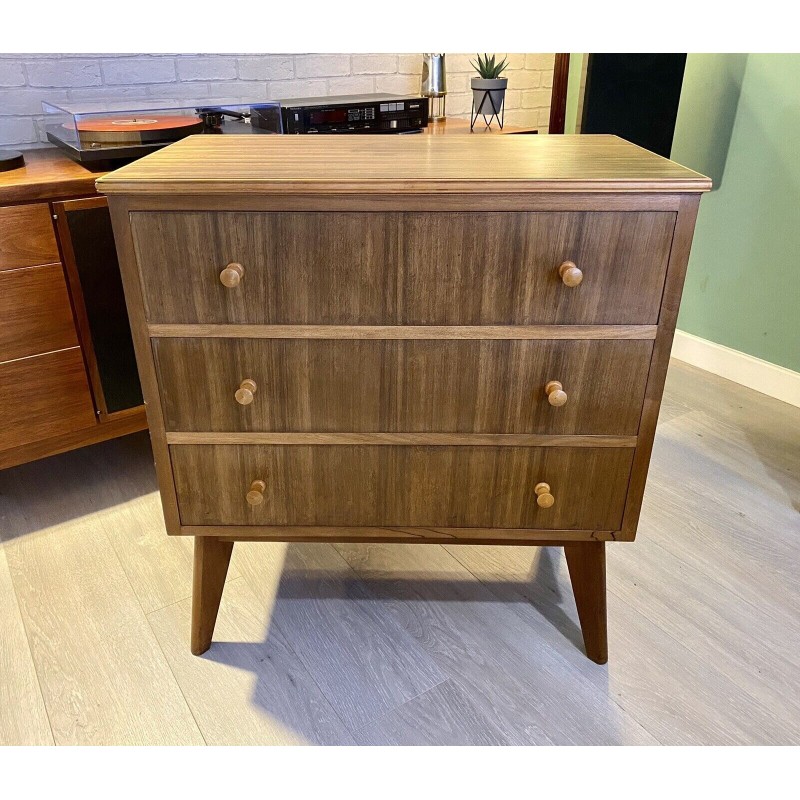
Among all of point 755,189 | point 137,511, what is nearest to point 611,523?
point 137,511

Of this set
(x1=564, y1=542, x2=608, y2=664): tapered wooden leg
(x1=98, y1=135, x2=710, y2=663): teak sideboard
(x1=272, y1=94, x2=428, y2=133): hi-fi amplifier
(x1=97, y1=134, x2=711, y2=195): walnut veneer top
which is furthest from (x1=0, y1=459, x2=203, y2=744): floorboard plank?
(x1=272, y1=94, x2=428, y2=133): hi-fi amplifier

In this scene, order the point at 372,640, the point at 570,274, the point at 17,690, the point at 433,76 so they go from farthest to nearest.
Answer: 1. the point at 433,76
2. the point at 372,640
3. the point at 17,690
4. the point at 570,274

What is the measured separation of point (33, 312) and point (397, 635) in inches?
37.8

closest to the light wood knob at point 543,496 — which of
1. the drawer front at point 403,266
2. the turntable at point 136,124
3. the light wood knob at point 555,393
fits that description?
the light wood knob at point 555,393

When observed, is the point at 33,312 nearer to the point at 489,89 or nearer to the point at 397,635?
the point at 397,635

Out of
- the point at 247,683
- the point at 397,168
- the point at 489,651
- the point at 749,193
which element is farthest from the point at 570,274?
the point at 749,193

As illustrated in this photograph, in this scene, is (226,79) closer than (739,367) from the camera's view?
Yes

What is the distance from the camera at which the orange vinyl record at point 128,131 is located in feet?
4.77

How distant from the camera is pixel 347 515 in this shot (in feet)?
3.46

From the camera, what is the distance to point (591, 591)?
114cm

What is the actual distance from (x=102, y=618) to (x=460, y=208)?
992 mm

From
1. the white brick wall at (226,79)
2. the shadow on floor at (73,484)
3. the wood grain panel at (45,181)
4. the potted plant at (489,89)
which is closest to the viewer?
the wood grain panel at (45,181)

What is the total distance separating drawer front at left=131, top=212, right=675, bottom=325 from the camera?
0.85 meters

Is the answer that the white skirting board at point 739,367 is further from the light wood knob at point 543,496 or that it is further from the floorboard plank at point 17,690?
the floorboard plank at point 17,690
